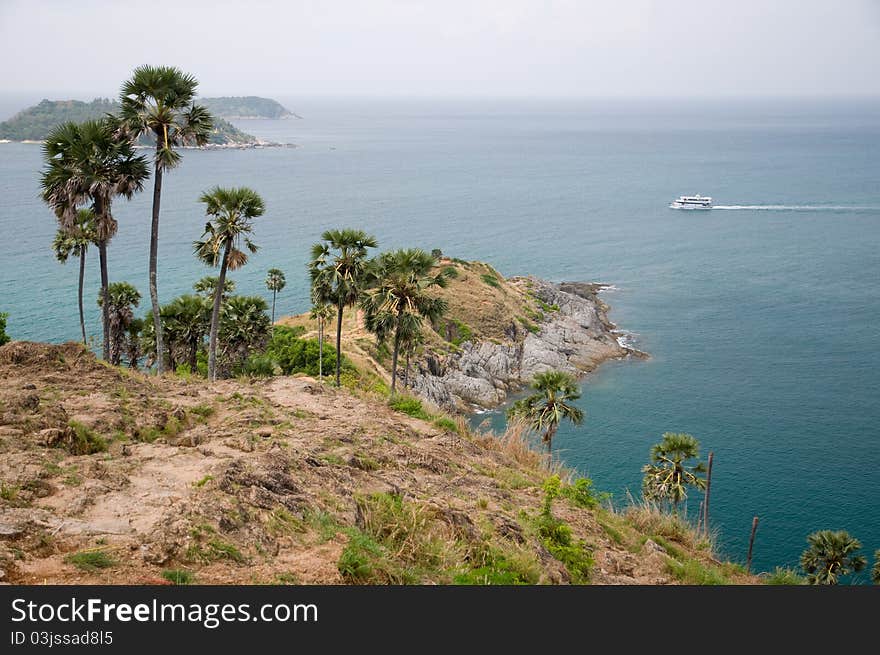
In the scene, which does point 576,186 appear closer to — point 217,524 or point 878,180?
point 878,180

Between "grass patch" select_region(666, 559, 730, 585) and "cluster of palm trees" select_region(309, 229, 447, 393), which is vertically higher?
"cluster of palm trees" select_region(309, 229, 447, 393)

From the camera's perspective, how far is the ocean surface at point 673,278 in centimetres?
4678

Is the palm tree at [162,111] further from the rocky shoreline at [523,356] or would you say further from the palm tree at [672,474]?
the rocky shoreline at [523,356]

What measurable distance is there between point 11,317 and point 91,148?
153ft

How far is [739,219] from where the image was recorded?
126750 millimetres

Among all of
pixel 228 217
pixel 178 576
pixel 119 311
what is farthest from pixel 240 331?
pixel 178 576

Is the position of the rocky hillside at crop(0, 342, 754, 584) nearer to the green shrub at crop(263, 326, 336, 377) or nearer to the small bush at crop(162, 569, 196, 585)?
the small bush at crop(162, 569, 196, 585)

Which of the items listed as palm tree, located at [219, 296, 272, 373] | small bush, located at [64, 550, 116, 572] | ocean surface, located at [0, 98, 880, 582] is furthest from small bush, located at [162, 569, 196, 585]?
palm tree, located at [219, 296, 272, 373]

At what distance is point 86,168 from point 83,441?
16.2 m

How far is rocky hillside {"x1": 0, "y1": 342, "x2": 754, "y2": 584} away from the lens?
11.5 meters

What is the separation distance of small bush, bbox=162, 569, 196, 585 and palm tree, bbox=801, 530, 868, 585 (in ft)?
94.0

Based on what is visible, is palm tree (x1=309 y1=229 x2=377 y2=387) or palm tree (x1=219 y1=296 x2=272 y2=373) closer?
palm tree (x1=309 y1=229 x2=377 y2=387)
